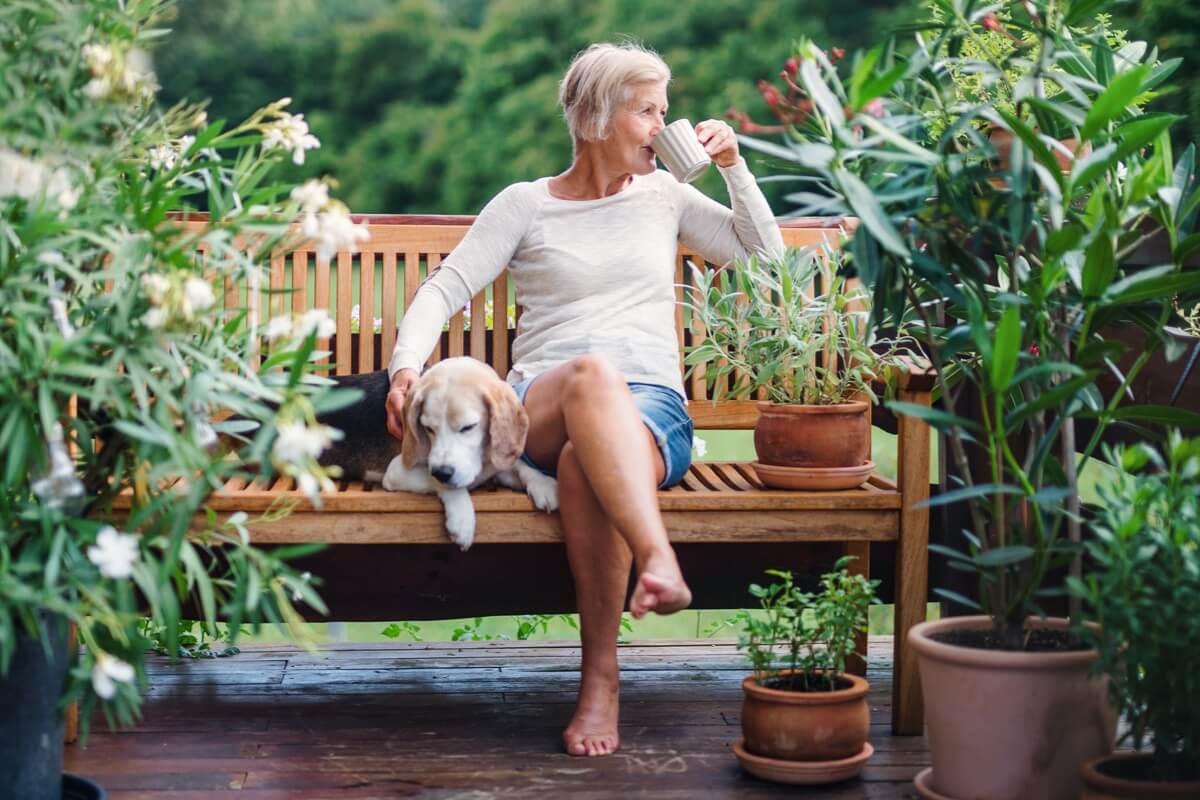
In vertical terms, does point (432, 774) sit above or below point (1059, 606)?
below

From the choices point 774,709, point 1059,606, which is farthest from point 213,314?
point 1059,606

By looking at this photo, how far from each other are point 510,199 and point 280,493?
0.89m

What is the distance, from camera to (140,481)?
2135mm

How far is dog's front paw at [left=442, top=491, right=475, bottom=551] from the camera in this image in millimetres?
2650

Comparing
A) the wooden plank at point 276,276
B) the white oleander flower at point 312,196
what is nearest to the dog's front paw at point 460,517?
the wooden plank at point 276,276

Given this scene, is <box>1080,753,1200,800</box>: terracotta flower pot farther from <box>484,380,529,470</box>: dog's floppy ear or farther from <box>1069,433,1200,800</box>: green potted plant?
<box>484,380,529,470</box>: dog's floppy ear

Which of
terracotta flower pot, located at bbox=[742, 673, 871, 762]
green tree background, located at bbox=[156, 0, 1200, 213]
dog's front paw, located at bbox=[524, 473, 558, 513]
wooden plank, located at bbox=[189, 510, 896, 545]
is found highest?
green tree background, located at bbox=[156, 0, 1200, 213]

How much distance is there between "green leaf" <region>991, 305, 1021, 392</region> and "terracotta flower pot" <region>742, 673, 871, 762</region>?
0.67m

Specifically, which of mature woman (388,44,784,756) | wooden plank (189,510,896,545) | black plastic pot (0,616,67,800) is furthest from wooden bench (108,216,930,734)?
black plastic pot (0,616,67,800)

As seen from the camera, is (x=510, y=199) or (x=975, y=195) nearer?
(x=975, y=195)

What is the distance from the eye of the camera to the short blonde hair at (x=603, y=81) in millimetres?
3025

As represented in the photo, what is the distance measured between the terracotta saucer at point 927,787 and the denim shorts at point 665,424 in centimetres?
80

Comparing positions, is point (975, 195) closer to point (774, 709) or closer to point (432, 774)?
point (774, 709)

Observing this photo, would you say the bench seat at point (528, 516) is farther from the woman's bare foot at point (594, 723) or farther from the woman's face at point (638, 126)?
the woman's face at point (638, 126)
